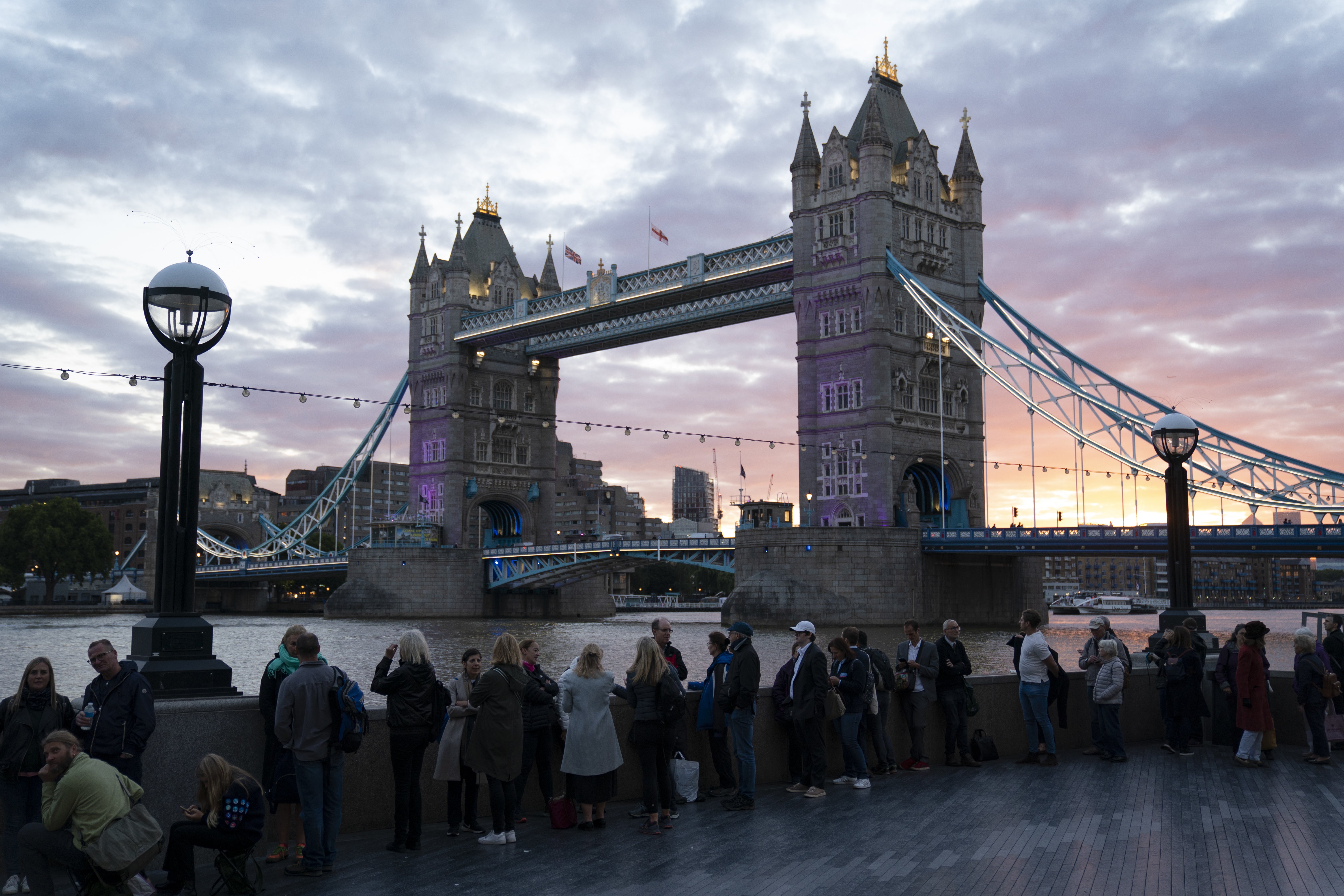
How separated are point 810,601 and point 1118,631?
20.4m

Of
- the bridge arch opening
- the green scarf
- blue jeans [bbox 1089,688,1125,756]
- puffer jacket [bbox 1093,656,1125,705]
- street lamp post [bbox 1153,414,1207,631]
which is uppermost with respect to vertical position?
the bridge arch opening

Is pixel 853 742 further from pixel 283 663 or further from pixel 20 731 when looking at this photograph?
pixel 20 731

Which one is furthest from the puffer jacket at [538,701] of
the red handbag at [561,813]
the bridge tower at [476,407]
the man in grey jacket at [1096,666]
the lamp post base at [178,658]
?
the bridge tower at [476,407]

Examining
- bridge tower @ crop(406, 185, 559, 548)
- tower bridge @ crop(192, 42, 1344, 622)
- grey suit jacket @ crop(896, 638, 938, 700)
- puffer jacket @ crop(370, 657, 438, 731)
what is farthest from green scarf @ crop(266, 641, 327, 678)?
bridge tower @ crop(406, 185, 559, 548)

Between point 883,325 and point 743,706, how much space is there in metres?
52.0

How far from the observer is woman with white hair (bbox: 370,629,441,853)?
9383 mm

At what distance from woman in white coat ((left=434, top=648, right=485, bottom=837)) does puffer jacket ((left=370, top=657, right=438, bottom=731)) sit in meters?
0.33

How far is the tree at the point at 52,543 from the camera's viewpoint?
99750 millimetres

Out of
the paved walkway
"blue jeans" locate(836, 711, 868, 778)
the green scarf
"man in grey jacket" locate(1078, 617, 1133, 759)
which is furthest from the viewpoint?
"man in grey jacket" locate(1078, 617, 1133, 759)

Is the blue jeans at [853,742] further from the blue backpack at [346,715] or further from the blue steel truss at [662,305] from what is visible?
the blue steel truss at [662,305]

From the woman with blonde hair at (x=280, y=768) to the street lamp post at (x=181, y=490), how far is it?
0.54m

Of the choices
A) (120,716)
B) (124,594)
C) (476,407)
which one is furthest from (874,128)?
(124,594)

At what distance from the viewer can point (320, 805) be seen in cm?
880

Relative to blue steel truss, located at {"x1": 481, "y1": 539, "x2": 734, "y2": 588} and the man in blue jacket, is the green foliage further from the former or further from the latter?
the man in blue jacket
